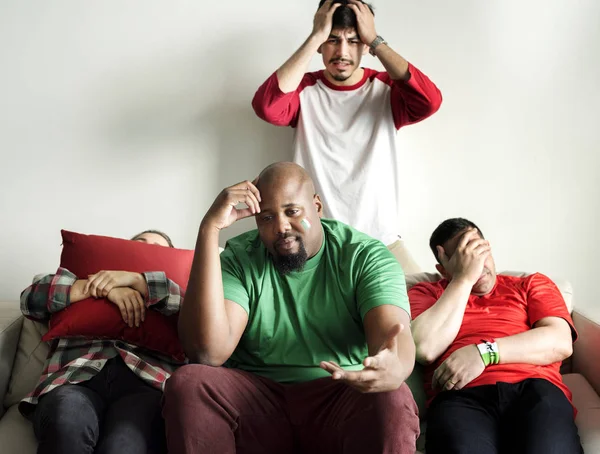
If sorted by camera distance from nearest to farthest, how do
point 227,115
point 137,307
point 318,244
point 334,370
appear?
point 334,370, point 318,244, point 137,307, point 227,115

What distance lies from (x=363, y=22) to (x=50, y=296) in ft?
4.82

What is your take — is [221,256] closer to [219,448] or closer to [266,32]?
[219,448]

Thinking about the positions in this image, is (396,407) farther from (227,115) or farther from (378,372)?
(227,115)

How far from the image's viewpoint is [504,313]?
83.7 inches

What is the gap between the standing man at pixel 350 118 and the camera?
2.58m

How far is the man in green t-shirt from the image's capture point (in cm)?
159

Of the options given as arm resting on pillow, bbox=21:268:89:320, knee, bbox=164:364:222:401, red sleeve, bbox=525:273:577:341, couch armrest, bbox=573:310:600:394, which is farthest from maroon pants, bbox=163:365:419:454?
couch armrest, bbox=573:310:600:394

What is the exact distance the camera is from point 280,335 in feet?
6.14

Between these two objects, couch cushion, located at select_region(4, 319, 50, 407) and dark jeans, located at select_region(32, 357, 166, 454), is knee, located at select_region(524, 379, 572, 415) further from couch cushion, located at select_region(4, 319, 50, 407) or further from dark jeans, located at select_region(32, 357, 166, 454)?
couch cushion, located at select_region(4, 319, 50, 407)

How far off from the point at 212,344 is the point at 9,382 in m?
0.80

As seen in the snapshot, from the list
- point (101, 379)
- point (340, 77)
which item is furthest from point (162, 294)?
point (340, 77)

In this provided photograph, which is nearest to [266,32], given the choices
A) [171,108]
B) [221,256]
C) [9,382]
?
[171,108]

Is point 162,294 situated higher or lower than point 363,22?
lower

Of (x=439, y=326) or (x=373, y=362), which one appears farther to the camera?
(x=439, y=326)
